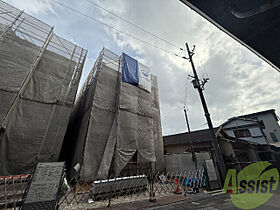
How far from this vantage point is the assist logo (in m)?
5.72

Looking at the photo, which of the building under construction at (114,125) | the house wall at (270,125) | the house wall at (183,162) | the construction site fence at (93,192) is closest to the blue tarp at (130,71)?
the building under construction at (114,125)

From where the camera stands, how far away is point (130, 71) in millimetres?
9586

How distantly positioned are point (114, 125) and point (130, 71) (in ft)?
15.3

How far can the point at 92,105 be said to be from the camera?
7188 millimetres

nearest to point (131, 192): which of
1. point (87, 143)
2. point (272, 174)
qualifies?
point (87, 143)

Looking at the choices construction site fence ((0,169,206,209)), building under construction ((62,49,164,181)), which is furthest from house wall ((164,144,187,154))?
construction site fence ((0,169,206,209))

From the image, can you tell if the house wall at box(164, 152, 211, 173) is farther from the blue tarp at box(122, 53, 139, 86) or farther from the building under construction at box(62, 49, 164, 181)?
the blue tarp at box(122, 53, 139, 86)

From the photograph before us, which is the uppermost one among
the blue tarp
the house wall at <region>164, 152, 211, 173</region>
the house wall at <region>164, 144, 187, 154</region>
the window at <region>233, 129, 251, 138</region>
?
Result: the blue tarp

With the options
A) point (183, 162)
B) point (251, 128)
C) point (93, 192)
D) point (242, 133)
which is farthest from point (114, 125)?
point (251, 128)

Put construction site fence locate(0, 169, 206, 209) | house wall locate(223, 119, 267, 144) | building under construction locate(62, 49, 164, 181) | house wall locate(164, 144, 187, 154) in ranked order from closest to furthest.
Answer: construction site fence locate(0, 169, 206, 209) → building under construction locate(62, 49, 164, 181) → house wall locate(164, 144, 187, 154) → house wall locate(223, 119, 267, 144)

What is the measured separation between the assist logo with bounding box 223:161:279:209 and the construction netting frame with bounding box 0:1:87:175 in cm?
935

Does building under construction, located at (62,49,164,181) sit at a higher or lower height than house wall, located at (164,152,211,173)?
higher

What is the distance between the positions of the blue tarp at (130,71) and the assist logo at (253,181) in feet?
28.5

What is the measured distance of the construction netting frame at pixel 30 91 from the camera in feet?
17.2
